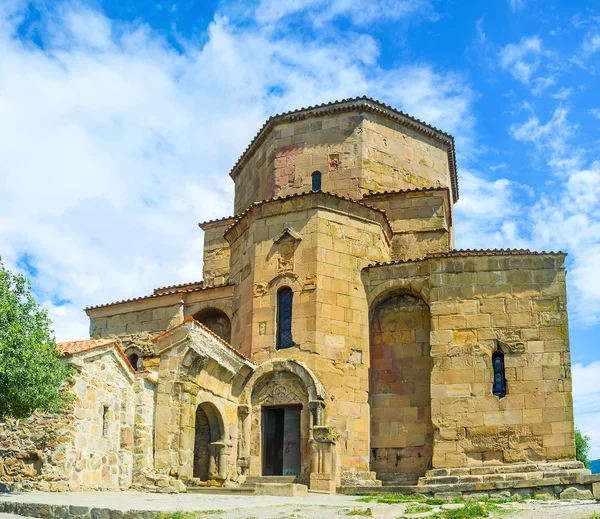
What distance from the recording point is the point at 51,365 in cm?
1498

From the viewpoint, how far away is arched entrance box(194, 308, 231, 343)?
24.5m

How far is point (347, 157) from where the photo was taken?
85.6 feet

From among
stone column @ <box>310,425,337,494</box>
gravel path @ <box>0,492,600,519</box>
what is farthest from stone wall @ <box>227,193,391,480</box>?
gravel path @ <box>0,492,600,519</box>

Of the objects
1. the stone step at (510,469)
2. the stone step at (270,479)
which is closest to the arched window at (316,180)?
the stone step at (270,479)

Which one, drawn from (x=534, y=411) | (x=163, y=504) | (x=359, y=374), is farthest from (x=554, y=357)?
(x=163, y=504)

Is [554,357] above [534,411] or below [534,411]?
above

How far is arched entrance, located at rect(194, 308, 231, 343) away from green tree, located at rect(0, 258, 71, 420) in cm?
939

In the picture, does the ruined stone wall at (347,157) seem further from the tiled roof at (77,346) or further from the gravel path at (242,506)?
the gravel path at (242,506)

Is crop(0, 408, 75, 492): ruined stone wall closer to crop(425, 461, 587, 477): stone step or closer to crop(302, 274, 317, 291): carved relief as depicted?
crop(302, 274, 317, 291): carved relief

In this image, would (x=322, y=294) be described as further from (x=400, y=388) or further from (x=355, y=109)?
(x=355, y=109)

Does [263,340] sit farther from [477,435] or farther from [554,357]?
[554,357]

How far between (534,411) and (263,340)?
23.5 feet

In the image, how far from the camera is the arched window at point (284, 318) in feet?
70.3

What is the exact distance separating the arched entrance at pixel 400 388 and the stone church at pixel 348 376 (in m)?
0.04
